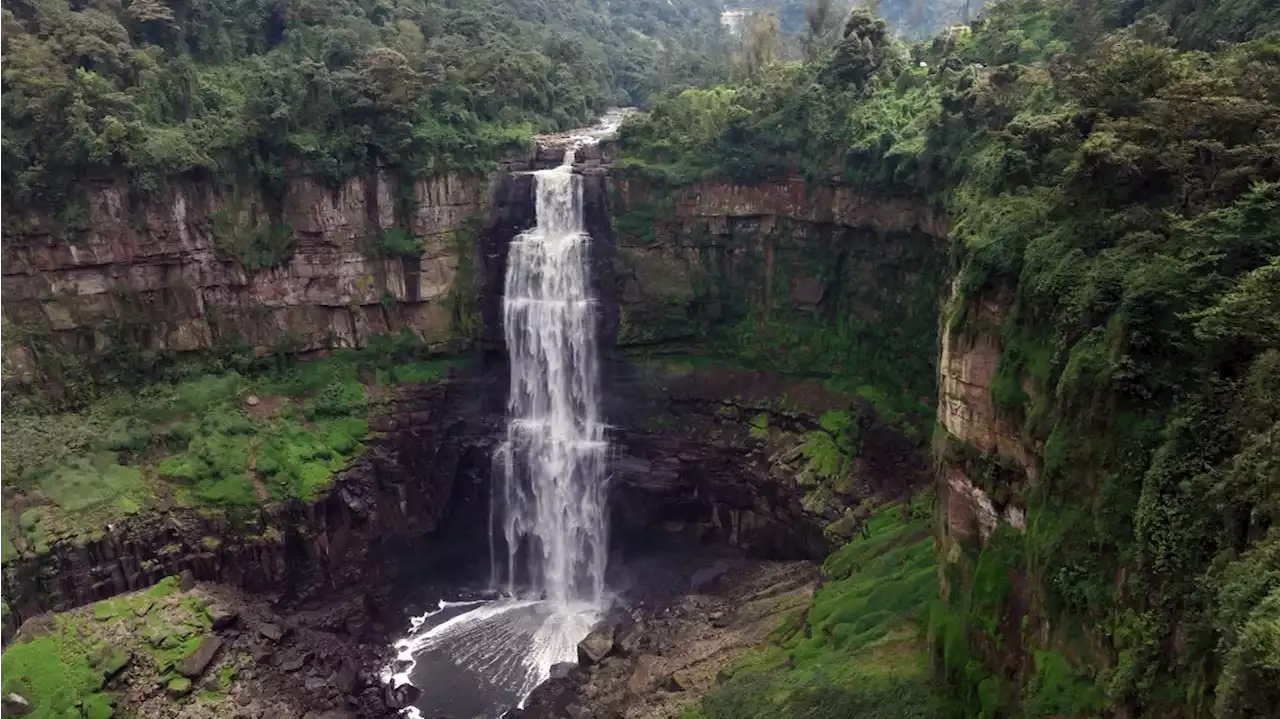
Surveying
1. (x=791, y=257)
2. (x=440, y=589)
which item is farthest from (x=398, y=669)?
(x=791, y=257)

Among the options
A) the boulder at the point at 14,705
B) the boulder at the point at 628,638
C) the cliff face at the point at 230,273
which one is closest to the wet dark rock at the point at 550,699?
the boulder at the point at 628,638

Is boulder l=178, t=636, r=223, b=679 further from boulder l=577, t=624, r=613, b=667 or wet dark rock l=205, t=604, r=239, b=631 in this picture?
boulder l=577, t=624, r=613, b=667

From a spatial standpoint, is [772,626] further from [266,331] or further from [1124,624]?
[266,331]

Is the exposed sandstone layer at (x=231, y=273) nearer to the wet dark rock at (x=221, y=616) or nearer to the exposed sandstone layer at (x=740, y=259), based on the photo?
the exposed sandstone layer at (x=740, y=259)

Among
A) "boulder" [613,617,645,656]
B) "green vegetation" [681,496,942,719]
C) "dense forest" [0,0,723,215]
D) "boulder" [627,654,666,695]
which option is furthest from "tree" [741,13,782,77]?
"boulder" [627,654,666,695]

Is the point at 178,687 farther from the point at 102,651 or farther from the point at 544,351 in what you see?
the point at 544,351

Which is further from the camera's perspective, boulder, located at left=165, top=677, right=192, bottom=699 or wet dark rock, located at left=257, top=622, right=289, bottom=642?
wet dark rock, located at left=257, top=622, right=289, bottom=642
